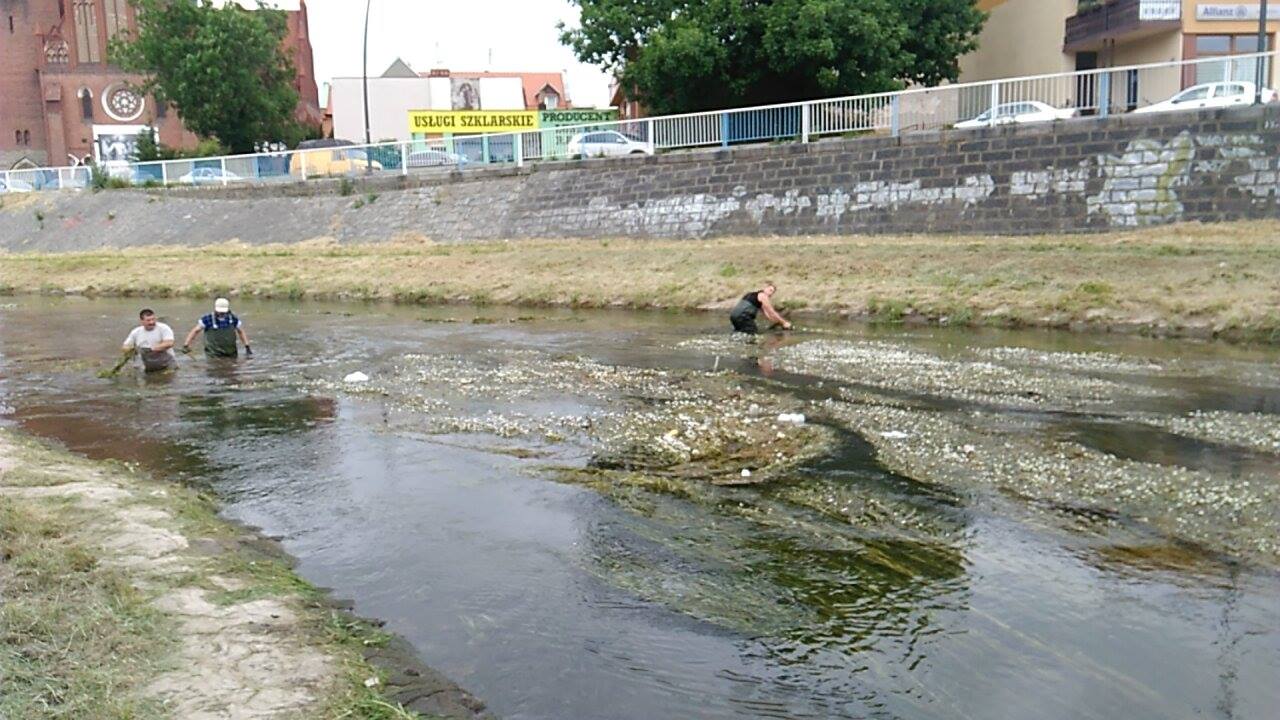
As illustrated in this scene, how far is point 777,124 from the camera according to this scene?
30109mm

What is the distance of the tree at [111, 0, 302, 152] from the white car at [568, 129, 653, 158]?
3379cm

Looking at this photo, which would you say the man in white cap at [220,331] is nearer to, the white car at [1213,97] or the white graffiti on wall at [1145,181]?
the white graffiti on wall at [1145,181]

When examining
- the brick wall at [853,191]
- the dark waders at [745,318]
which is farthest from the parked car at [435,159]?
the dark waders at [745,318]

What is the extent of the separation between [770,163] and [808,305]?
7.95m

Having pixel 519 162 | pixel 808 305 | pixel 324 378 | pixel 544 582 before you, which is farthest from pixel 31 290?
pixel 544 582

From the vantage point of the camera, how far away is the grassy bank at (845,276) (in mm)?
18966

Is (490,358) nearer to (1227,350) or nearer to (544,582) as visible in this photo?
(544,582)

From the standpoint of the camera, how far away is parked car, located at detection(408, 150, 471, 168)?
3831cm

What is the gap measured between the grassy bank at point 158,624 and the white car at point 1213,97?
74.0 feet

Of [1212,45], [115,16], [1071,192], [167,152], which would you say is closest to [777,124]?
[1071,192]

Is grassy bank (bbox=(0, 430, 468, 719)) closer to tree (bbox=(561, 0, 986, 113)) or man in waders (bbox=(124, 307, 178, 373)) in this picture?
man in waders (bbox=(124, 307, 178, 373))

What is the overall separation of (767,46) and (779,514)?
30481 millimetres

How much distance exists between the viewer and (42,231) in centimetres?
4606

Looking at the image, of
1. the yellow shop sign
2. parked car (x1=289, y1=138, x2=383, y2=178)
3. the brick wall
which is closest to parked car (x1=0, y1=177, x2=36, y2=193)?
the brick wall
